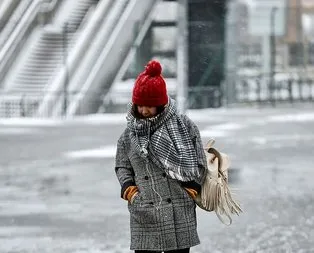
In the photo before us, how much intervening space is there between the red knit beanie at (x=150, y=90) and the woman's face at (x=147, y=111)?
0.8 inches

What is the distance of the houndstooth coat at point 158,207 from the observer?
503 cm

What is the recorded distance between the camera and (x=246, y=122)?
23.0 meters

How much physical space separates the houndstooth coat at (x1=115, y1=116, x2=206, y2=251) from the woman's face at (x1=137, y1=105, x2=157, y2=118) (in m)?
0.13

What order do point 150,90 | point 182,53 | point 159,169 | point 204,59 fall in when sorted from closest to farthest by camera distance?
point 150,90, point 159,169, point 182,53, point 204,59

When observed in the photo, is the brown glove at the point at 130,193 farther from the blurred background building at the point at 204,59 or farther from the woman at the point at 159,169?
the blurred background building at the point at 204,59

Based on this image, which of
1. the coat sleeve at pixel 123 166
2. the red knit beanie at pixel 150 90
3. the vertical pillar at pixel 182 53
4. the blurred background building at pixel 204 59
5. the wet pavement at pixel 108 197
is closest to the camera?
the red knit beanie at pixel 150 90

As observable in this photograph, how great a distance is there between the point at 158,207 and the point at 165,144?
0.98 feet

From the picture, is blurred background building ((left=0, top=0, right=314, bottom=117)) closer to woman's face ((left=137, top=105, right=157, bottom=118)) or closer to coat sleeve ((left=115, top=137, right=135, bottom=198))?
coat sleeve ((left=115, top=137, right=135, bottom=198))

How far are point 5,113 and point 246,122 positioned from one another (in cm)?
886

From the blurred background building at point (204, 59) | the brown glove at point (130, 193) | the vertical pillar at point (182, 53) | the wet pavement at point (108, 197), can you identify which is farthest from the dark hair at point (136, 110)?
the vertical pillar at point (182, 53)

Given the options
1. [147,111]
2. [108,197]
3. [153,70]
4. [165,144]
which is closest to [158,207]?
[165,144]

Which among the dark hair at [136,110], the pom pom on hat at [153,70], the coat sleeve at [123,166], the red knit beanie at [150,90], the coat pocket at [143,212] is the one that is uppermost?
the pom pom on hat at [153,70]

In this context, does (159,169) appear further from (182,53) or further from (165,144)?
(182,53)

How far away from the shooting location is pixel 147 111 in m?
4.98
